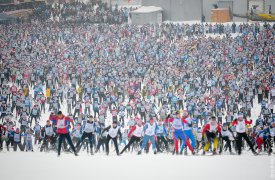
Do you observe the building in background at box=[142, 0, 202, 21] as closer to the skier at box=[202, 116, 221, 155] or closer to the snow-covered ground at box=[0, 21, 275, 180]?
the skier at box=[202, 116, 221, 155]

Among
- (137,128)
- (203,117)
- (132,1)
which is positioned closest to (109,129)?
(137,128)

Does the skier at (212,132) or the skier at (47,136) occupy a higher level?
the skier at (212,132)

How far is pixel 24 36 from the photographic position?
44375mm

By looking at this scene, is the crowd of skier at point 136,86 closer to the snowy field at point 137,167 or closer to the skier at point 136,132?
the skier at point 136,132

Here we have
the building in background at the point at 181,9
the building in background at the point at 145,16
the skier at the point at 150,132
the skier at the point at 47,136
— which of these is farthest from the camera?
→ the building in background at the point at 181,9

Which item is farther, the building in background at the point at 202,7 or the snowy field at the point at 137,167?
the building in background at the point at 202,7

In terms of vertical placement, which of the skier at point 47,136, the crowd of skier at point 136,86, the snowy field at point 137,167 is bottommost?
the crowd of skier at point 136,86

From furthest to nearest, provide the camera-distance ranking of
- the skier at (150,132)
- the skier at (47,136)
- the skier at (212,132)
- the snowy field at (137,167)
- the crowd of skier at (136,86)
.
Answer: the skier at (47,136) < the crowd of skier at (136,86) < the skier at (150,132) < the skier at (212,132) < the snowy field at (137,167)

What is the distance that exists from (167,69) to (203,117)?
836cm

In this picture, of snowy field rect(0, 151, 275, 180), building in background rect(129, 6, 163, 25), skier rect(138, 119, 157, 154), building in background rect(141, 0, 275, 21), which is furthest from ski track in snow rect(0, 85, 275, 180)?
building in background rect(141, 0, 275, 21)

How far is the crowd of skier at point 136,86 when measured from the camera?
18938 mm

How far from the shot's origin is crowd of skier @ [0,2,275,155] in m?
18.9

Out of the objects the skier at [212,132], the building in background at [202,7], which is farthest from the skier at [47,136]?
the building in background at [202,7]

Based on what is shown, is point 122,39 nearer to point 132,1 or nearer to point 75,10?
point 75,10
